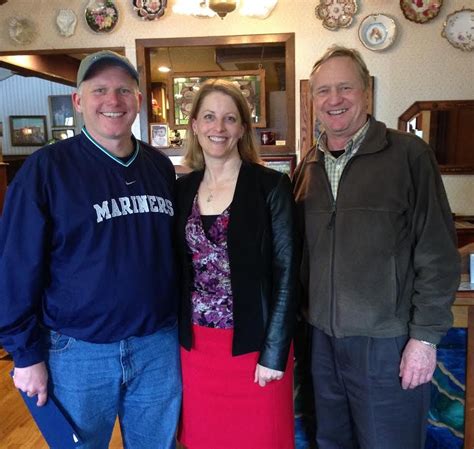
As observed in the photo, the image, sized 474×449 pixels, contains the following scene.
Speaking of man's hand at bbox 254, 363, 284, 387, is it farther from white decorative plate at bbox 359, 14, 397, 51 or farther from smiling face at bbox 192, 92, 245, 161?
white decorative plate at bbox 359, 14, 397, 51

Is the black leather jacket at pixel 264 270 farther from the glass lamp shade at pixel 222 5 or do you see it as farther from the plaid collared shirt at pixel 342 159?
the glass lamp shade at pixel 222 5

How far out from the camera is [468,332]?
1700mm

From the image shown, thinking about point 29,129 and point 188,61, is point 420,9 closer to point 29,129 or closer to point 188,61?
point 188,61

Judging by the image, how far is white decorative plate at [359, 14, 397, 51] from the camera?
3.48 metres

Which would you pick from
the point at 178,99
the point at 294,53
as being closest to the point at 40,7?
the point at 178,99

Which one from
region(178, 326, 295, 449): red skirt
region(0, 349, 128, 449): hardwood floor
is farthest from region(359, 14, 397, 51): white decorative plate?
region(0, 349, 128, 449): hardwood floor

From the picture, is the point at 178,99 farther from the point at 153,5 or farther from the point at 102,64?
the point at 102,64

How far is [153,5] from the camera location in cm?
362

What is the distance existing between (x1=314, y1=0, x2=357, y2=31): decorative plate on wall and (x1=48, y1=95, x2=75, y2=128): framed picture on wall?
8696 millimetres

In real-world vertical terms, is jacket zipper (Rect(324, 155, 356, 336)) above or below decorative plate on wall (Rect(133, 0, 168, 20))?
below

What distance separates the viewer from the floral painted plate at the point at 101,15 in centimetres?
365

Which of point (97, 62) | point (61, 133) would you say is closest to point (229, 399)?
point (97, 62)

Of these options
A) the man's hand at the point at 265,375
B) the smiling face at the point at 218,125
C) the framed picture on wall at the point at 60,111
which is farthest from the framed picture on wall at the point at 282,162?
the framed picture on wall at the point at 60,111

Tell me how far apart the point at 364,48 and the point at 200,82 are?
4.21 ft
